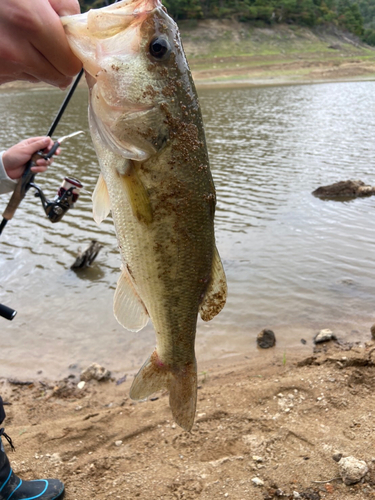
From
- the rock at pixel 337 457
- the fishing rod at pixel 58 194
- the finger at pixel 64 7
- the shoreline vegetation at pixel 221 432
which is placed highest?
the finger at pixel 64 7

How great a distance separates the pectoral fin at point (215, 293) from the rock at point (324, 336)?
3429mm

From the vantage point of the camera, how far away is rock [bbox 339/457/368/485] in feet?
8.89

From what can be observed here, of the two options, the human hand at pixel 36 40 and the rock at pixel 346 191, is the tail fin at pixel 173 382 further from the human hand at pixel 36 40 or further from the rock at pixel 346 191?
the rock at pixel 346 191

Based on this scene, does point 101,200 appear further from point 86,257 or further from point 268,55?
point 268,55

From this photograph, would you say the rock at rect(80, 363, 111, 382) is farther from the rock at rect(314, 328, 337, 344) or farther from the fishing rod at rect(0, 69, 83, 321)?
the rock at rect(314, 328, 337, 344)

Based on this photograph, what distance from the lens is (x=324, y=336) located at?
5.06 meters

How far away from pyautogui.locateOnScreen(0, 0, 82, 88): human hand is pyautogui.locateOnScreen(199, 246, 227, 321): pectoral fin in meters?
1.07

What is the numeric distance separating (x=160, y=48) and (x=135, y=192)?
0.59 meters

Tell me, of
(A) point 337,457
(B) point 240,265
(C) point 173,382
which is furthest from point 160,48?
(B) point 240,265

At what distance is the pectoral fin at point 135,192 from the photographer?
67.4 inches

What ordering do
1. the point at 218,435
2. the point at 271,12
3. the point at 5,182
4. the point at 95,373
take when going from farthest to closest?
the point at 271,12
the point at 95,373
the point at 5,182
the point at 218,435

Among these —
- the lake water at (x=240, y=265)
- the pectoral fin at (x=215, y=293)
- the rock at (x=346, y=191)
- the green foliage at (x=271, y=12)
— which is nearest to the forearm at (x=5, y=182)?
the lake water at (x=240, y=265)

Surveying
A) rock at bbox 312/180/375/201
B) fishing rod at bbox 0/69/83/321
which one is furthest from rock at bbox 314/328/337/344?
rock at bbox 312/180/375/201

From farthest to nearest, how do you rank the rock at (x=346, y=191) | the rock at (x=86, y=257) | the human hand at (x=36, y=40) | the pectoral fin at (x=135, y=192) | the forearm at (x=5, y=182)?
the rock at (x=346, y=191) → the rock at (x=86, y=257) → the forearm at (x=5, y=182) → the pectoral fin at (x=135, y=192) → the human hand at (x=36, y=40)
